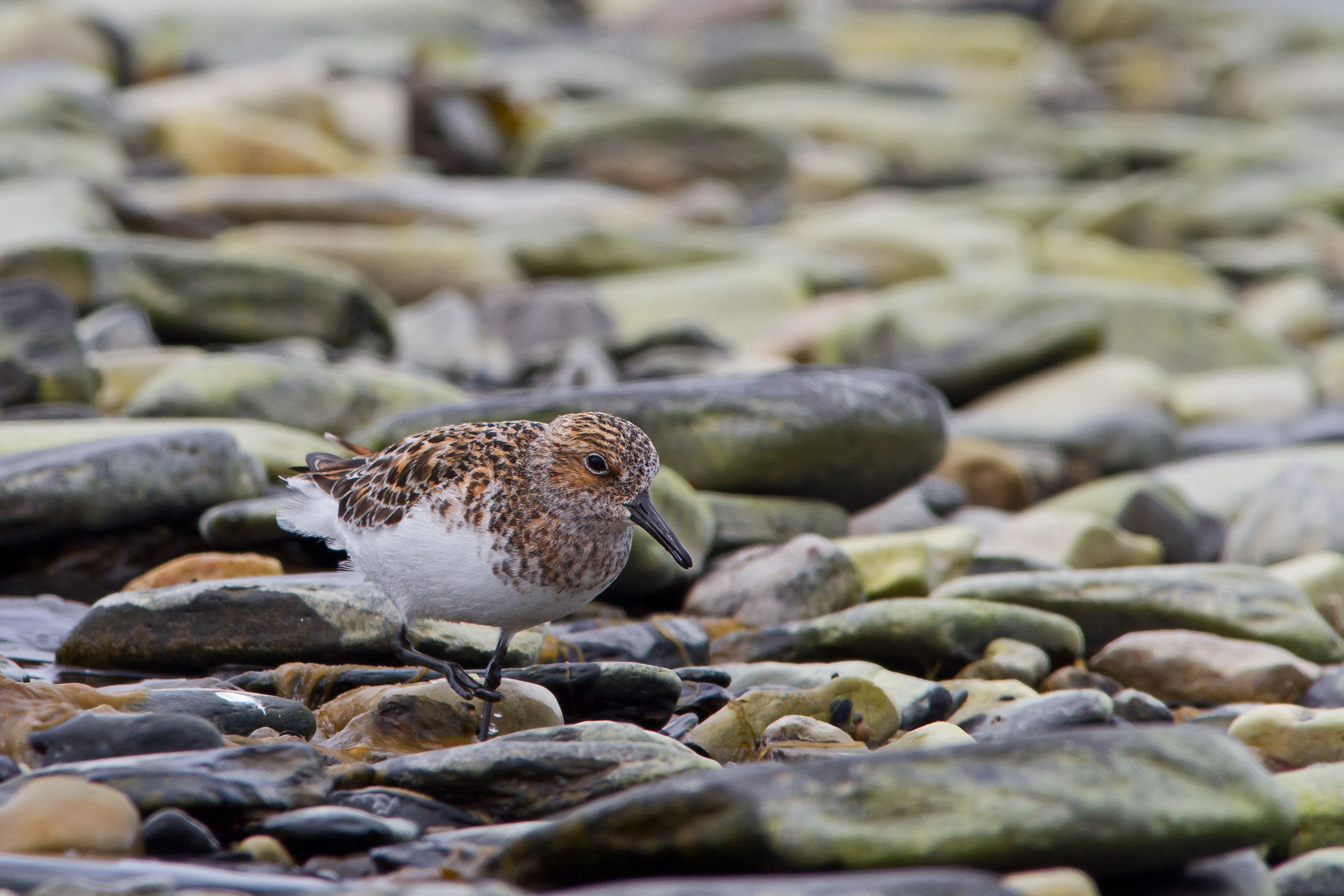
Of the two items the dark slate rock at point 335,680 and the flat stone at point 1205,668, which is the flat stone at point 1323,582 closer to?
the flat stone at point 1205,668

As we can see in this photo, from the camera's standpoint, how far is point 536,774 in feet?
13.8

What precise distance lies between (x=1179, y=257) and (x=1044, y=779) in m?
16.5

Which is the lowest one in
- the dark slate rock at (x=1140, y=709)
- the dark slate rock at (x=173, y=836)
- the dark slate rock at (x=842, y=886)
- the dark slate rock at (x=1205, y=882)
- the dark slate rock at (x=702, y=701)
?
the dark slate rock at (x=1140, y=709)

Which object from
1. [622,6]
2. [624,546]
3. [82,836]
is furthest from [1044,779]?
[622,6]

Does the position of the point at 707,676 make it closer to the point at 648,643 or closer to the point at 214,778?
the point at 648,643

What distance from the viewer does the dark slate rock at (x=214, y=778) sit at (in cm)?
382

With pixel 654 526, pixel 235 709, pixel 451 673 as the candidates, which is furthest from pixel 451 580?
pixel 235 709

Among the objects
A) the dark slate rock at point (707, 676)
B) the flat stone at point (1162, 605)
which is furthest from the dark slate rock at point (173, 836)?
the flat stone at point (1162, 605)

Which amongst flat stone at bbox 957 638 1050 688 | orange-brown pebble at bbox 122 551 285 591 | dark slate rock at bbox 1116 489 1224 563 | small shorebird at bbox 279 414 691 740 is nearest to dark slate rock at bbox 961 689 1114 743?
flat stone at bbox 957 638 1050 688

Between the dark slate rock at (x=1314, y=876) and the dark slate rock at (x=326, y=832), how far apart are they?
2396 mm

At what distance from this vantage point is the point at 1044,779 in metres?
3.51

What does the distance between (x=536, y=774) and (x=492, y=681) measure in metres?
0.93

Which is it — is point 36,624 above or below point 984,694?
above

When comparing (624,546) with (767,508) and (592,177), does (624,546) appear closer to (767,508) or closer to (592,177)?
(767,508)
